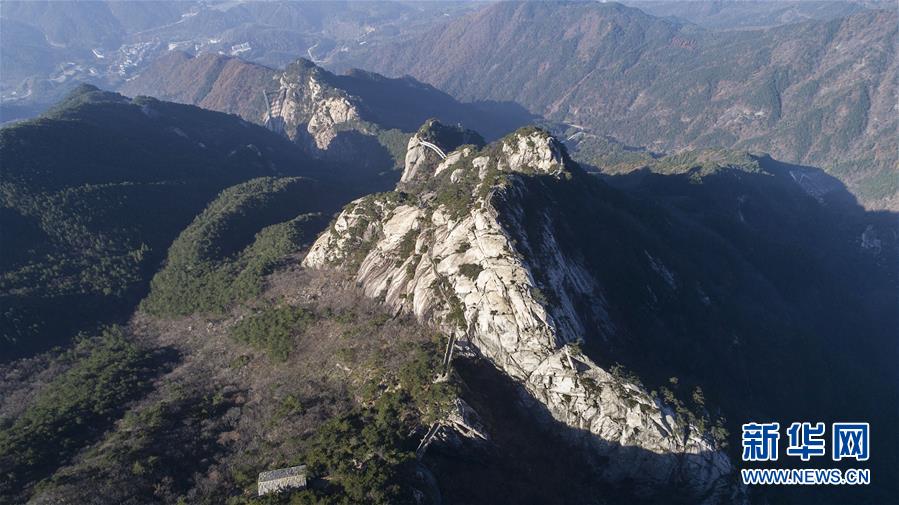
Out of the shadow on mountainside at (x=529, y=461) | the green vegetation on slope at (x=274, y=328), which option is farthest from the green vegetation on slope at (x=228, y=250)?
the shadow on mountainside at (x=529, y=461)

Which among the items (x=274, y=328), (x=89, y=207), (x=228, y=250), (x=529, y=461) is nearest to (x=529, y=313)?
(x=529, y=461)

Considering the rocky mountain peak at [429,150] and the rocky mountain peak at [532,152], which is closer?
the rocky mountain peak at [532,152]

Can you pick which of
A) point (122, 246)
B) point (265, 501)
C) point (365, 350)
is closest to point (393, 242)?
point (365, 350)

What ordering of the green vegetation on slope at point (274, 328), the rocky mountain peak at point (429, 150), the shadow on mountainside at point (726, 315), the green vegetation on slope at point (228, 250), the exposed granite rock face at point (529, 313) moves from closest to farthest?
the exposed granite rock face at point (529, 313) < the shadow on mountainside at point (726, 315) < the green vegetation on slope at point (274, 328) < the green vegetation on slope at point (228, 250) < the rocky mountain peak at point (429, 150)

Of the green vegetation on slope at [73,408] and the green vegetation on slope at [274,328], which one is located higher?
the green vegetation on slope at [274,328]

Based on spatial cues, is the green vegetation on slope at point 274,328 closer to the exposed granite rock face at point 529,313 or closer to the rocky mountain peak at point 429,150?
the exposed granite rock face at point 529,313

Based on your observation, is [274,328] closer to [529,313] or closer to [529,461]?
[529,313]
